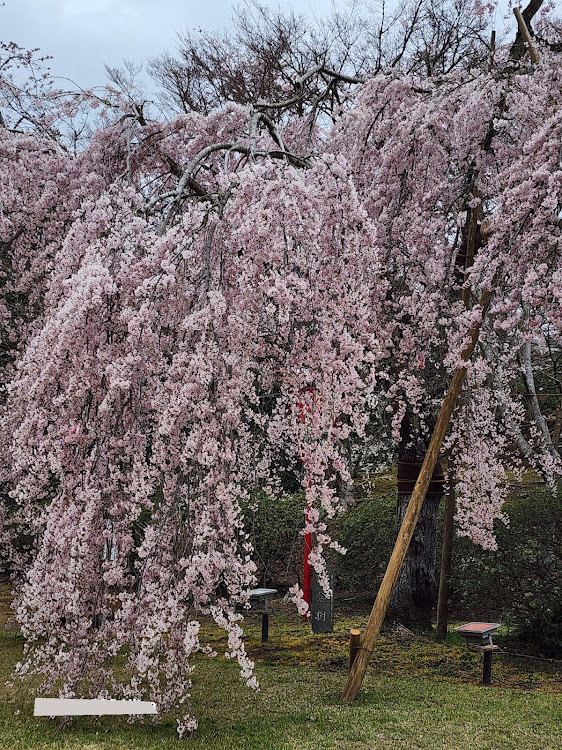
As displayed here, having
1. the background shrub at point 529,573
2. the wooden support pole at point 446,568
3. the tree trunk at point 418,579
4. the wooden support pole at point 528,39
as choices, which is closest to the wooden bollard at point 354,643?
the wooden support pole at point 446,568

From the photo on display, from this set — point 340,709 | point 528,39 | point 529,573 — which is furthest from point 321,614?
point 528,39

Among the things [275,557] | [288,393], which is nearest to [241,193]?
[288,393]

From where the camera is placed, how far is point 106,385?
10.9ft

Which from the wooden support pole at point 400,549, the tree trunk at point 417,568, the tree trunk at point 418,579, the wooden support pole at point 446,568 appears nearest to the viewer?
the wooden support pole at point 400,549

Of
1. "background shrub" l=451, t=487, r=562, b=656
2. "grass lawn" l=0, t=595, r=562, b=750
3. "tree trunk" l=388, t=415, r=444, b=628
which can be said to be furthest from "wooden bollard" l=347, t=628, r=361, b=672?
"tree trunk" l=388, t=415, r=444, b=628

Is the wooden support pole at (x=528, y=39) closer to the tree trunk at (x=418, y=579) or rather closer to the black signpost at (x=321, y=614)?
the tree trunk at (x=418, y=579)

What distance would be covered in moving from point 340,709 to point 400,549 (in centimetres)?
106

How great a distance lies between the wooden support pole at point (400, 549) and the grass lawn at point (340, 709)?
221 millimetres

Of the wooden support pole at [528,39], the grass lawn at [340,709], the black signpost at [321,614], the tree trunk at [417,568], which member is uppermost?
the wooden support pole at [528,39]

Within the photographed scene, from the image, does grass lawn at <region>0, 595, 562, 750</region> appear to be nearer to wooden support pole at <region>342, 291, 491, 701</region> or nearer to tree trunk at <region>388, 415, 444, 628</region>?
wooden support pole at <region>342, 291, 491, 701</region>

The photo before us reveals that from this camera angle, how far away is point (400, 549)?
4.87 meters

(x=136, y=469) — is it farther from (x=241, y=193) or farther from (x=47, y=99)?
(x=47, y=99)

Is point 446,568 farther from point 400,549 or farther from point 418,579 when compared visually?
point 400,549

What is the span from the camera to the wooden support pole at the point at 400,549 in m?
4.76
